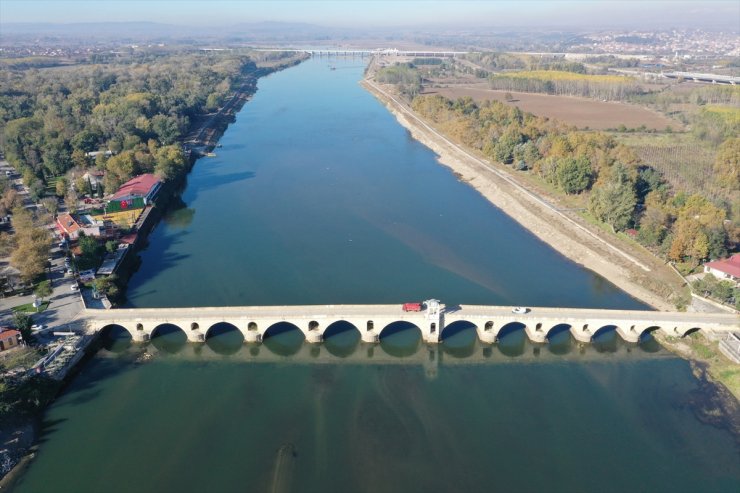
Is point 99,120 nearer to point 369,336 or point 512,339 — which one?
point 369,336

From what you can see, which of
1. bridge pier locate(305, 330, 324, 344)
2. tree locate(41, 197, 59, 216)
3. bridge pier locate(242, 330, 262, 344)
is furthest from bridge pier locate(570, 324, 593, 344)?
tree locate(41, 197, 59, 216)

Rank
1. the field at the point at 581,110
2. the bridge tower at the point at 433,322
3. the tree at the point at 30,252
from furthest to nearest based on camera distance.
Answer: the field at the point at 581,110
the tree at the point at 30,252
the bridge tower at the point at 433,322

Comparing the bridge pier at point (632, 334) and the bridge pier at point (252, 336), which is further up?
the bridge pier at point (252, 336)

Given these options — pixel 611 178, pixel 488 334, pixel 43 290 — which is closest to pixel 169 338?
pixel 43 290

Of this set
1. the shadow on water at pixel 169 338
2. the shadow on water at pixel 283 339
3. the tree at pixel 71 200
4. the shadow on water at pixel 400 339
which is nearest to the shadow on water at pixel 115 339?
the shadow on water at pixel 169 338

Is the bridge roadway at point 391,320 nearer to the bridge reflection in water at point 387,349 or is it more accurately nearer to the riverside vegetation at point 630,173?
the bridge reflection in water at point 387,349

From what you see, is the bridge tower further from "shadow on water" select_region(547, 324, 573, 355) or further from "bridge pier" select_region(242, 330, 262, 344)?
"bridge pier" select_region(242, 330, 262, 344)
